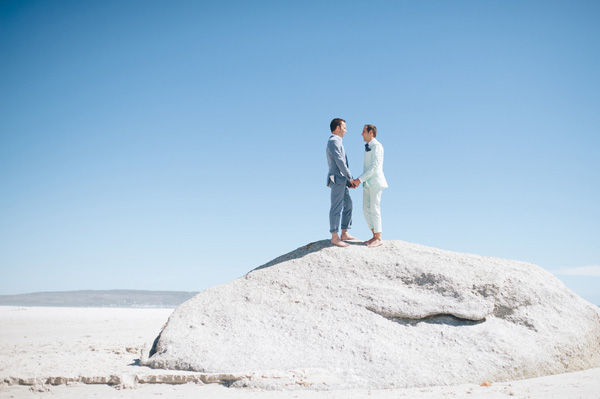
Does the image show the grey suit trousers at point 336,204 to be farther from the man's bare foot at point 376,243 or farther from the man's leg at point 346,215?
the man's bare foot at point 376,243

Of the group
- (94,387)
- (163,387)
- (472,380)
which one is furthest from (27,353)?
(472,380)

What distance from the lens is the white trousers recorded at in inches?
336

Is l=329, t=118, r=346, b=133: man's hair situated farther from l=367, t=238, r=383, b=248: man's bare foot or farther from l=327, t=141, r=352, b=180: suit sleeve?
l=367, t=238, r=383, b=248: man's bare foot

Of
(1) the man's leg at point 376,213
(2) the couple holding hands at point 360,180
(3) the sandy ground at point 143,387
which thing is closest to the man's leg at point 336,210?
(2) the couple holding hands at point 360,180

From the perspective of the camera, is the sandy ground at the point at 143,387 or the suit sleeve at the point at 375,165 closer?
the sandy ground at the point at 143,387

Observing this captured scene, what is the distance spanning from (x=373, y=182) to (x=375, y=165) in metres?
0.34

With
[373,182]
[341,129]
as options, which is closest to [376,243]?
[373,182]

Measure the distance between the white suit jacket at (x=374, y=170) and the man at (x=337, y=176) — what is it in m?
0.35

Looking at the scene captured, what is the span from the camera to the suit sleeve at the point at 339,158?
8.50 meters

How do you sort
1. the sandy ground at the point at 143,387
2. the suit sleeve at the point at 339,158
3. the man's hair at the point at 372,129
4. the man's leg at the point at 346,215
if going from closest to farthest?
the sandy ground at the point at 143,387, the suit sleeve at the point at 339,158, the man's hair at the point at 372,129, the man's leg at the point at 346,215

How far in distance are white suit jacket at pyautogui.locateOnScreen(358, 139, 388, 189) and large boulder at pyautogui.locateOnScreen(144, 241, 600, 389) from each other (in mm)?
1278

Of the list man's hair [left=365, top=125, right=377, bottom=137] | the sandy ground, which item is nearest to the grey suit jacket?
man's hair [left=365, top=125, right=377, bottom=137]

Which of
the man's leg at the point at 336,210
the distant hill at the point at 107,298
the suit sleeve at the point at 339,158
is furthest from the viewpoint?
the distant hill at the point at 107,298

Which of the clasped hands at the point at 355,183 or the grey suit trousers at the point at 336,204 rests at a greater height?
the clasped hands at the point at 355,183
